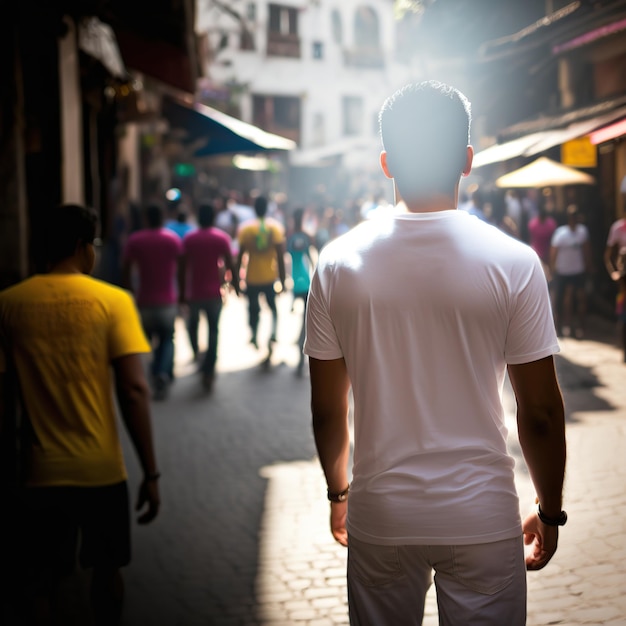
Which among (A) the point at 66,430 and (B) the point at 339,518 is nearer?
(B) the point at 339,518

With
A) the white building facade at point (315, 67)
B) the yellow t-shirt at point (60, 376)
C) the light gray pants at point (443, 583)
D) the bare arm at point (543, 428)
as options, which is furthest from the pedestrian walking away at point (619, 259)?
the white building facade at point (315, 67)

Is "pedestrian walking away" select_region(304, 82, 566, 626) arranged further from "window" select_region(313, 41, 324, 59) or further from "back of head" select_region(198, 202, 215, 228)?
"window" select_region(313, 41, 324, 59)

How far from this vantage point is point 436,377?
2441mm

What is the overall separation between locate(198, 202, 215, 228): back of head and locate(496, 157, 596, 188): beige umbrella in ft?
16.1

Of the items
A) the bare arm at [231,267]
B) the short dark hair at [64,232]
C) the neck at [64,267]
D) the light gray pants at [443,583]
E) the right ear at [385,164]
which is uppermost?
the right ear at [385,164]

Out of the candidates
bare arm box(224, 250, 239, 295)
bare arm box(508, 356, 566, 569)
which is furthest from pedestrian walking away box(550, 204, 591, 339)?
bare arm box(508, 356, 566, 569)

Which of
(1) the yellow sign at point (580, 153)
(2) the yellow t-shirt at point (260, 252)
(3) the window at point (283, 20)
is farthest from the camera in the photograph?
(3) the window at point (283, 20)

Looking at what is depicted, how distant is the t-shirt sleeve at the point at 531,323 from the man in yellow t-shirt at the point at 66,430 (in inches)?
73.5

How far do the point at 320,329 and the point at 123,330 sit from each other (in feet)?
4.94

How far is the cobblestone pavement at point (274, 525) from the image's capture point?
4746 mm

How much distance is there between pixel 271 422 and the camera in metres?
9.05

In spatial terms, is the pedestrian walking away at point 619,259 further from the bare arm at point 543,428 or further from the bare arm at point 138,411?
the bare arm at point 543,428

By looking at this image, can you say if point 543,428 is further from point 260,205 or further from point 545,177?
point 545,177

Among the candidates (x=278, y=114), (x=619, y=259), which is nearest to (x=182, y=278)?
(x=619, y=259)
